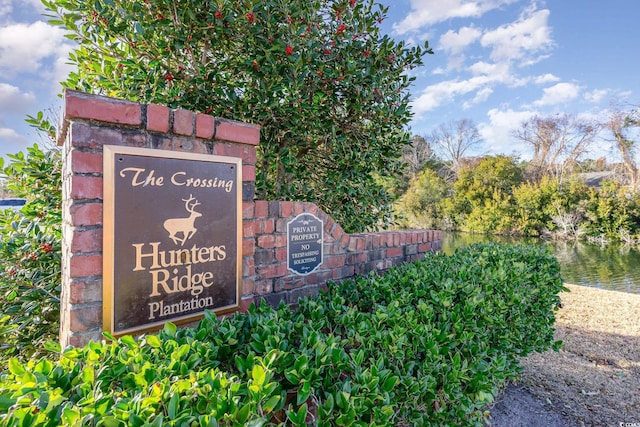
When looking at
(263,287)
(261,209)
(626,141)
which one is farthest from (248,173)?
(626,141)

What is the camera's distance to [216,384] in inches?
34.2

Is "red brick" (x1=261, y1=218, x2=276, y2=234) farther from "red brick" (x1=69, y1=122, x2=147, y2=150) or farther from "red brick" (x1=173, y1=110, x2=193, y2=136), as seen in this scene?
"red brick" (x1=69, y1=122, x2=147, y2=150)

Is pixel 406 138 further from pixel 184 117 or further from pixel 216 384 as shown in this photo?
pixel 216 384

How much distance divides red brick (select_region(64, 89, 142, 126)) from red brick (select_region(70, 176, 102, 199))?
9.1 inches

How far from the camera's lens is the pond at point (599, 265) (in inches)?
322

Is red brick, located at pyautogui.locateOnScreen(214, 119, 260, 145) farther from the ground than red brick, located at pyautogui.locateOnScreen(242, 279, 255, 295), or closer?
farther from the ground

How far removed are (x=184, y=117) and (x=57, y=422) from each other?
1.21 metres

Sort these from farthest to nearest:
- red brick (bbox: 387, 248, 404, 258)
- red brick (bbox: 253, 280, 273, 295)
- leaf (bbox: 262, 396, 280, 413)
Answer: red brick (bbox: 387, 248, 404, 258) → red brick (bbox: 253, 280, 273, 295) → leaf (bbox: 262, 396, 280, 413)

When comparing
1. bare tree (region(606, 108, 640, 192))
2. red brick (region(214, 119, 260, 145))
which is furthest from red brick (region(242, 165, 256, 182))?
bare tree (region(606, 108, 640, 192))

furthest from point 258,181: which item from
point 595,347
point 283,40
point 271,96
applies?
point 595,347

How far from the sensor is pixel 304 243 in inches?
84.7

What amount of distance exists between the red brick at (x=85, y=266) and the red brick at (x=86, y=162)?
0.33 meters

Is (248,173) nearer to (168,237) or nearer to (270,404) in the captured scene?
(168,237)

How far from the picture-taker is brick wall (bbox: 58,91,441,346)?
50.8 inches
